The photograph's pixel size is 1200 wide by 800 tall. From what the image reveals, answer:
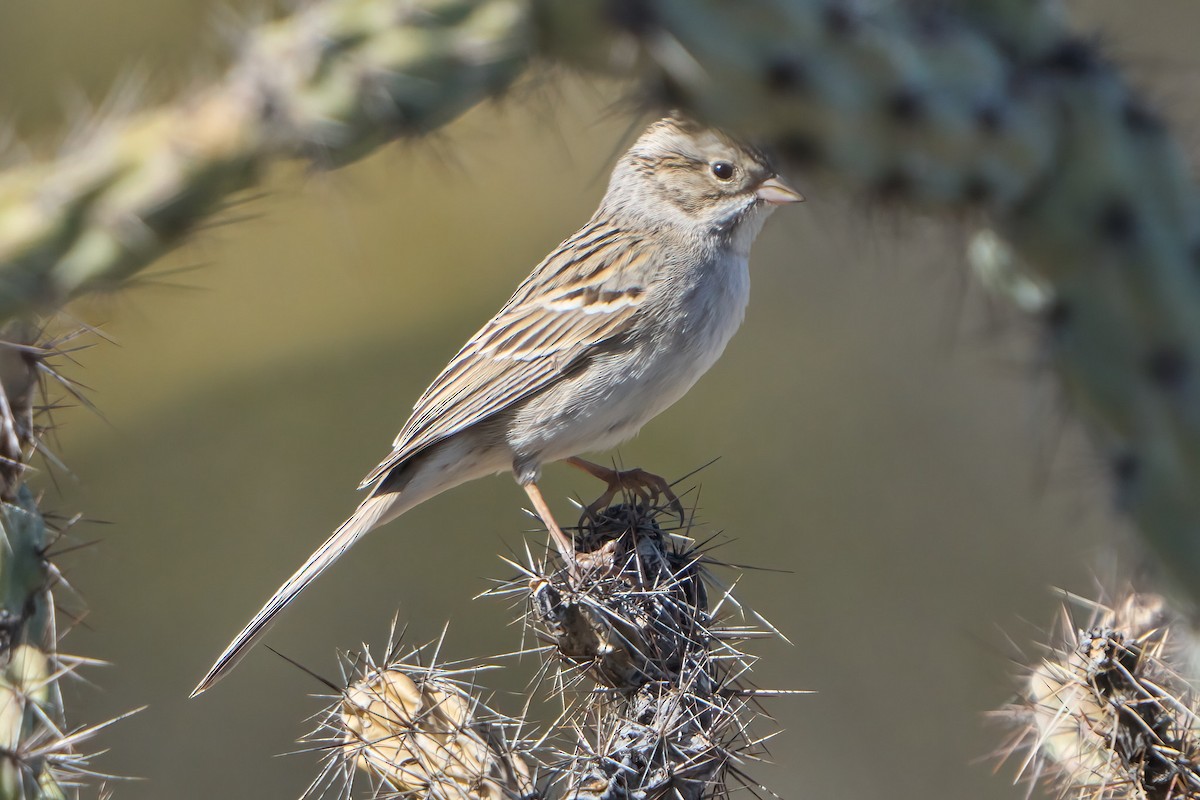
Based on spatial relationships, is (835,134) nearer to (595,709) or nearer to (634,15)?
(634,15)

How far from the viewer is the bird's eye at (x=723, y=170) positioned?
4641mm

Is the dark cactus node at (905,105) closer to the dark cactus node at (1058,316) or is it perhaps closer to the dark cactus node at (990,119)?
the dark cactus node at (990,119)

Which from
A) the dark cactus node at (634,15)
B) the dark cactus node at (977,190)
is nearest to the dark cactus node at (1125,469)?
the dark cactus node at (977,190)

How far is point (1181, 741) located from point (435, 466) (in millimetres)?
2599

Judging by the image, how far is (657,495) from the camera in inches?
163

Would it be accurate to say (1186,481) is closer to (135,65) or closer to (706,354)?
(706,354)

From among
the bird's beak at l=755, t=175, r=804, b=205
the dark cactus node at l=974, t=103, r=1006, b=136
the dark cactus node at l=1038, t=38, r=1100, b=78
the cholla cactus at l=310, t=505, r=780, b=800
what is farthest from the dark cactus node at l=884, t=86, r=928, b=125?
the bird's beak at l=755, t=175, r=804, b=205

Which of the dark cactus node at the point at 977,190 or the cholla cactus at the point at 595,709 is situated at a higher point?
the dark cactus node at the point at 977,190

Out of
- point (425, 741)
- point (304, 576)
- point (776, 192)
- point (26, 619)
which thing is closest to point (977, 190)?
point (425, 741)

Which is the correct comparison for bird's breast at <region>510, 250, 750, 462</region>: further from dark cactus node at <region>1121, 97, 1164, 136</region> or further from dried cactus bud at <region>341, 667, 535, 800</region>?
dark cactus node at <region>1121, 97, 1164, 136</region>

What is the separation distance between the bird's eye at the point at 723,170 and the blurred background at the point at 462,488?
286 centimetres

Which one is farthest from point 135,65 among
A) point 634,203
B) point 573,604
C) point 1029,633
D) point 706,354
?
point 1029,633

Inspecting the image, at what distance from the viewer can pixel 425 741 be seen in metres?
2.99

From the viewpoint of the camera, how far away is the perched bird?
14.7ft
